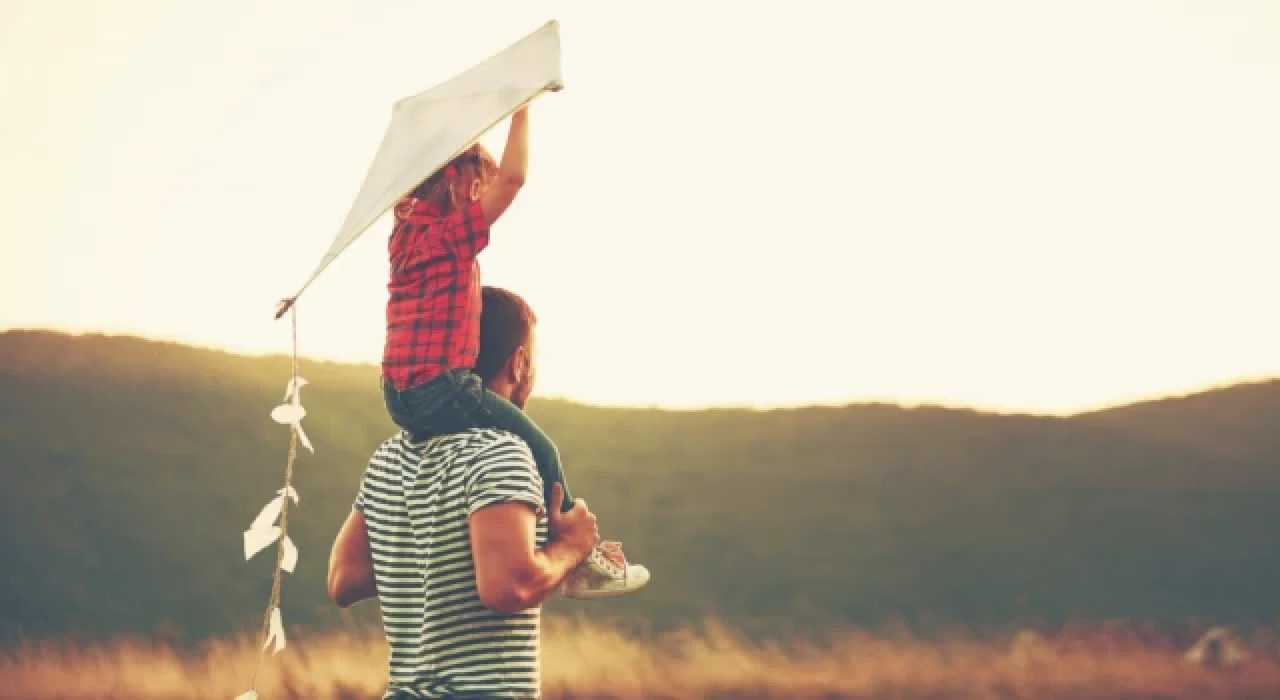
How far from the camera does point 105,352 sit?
1038cm

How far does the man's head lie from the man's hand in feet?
0.64

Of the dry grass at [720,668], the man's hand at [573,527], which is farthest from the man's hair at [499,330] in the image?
the dry grass at [720,668]

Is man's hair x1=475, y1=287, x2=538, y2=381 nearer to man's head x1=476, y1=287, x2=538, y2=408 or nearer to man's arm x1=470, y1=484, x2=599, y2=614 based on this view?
man's head x1=476, y1=287, x2=538, y2=408

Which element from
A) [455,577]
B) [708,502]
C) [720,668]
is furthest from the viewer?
[708,502]

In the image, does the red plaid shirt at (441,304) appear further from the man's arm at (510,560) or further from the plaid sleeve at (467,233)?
the man's arm at (510,560)

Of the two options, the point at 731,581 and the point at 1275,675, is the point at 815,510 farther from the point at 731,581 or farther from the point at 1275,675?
the point at 1275,675

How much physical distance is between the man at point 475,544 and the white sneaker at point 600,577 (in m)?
0.03

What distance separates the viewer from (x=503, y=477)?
2262 millimetres

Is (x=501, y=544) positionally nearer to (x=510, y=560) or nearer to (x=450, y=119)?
(x=510, y=560)

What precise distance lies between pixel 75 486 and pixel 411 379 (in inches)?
311

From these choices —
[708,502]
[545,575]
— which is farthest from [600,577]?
[708,502]

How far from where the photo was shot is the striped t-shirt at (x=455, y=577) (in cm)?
229

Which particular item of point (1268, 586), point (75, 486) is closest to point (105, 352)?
point (75, 486)

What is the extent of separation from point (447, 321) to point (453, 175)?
0.96ft
